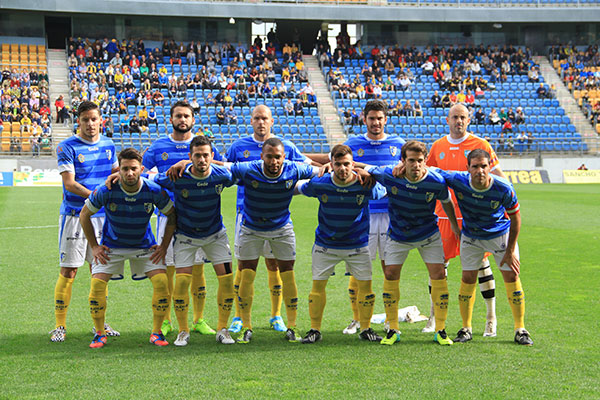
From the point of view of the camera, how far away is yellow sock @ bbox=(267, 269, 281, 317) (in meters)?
6.76

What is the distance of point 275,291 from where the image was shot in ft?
22.4

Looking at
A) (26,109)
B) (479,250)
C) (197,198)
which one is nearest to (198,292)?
(197,198)

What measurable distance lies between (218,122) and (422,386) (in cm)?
2780

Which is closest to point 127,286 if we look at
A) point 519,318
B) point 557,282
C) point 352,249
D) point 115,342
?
point 115,342

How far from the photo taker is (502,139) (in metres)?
31.6

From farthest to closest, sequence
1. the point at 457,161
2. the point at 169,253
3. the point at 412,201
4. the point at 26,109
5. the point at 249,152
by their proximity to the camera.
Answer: the point at 26,109 < the point at 249,152 < the point at 457,161 < the point at 169,253 < the point at 412,201

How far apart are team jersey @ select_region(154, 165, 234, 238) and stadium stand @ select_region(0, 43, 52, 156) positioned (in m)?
23.8

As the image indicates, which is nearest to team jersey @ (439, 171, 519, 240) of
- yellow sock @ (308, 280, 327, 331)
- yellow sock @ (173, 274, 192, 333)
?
yellow sock @ (308, 280, 327, 331)

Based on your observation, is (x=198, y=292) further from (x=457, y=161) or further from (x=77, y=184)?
(x=457, y=161)

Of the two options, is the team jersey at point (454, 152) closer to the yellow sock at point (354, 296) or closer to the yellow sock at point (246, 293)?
the yellow sock at point (354, 296)

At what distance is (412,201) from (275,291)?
181 centimetres

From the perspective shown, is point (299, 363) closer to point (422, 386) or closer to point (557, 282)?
point (422, 386)

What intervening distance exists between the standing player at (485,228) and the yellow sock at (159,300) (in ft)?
8.71

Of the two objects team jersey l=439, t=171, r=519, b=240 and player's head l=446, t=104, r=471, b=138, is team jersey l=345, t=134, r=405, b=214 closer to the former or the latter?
player's head l=446, t=104, r=471, b=138
